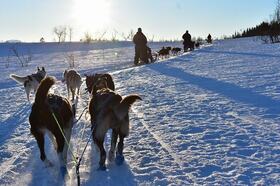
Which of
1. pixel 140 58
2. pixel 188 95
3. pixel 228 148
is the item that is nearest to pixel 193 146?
pixel 228 148

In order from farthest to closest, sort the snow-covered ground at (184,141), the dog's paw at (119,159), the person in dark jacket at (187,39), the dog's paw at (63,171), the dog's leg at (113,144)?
the person in dark jacket at (187,39) < the dog's paw at (119,159) < the dog's leg at (113,144) < the dog's paw at (63,171) < the snow-covered ground at (184,141)

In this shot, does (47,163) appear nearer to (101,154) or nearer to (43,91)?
(101,154)

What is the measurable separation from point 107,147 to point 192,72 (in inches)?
436

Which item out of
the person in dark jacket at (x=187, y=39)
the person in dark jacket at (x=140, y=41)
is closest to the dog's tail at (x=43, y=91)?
the person in dark jacket at (x=140, y=41)

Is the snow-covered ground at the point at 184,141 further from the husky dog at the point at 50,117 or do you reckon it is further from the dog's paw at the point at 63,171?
the husky dog at the point at 50,117

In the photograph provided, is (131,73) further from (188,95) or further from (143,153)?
(143,153)

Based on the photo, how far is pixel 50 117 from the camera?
18.7 ft

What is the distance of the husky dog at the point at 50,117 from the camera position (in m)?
5.71

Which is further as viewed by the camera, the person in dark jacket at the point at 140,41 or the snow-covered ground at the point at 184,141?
the person in dark jacket at the point at 140,41

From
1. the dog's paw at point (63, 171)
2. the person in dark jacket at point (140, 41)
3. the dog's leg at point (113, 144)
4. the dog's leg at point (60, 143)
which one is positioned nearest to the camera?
the dog's leg at point (60, 143)

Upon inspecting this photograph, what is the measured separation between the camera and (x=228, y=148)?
6586mm

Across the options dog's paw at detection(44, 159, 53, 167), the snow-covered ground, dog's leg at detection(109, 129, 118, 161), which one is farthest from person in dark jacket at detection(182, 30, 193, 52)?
dog's paw at detection(44, 159, 53, 167)

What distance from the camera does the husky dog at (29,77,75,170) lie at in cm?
571

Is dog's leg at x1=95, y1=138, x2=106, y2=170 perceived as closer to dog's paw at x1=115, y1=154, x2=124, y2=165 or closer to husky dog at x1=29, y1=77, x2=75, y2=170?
dog's paw at x1=115, y1=154, x2=124, y2=165
